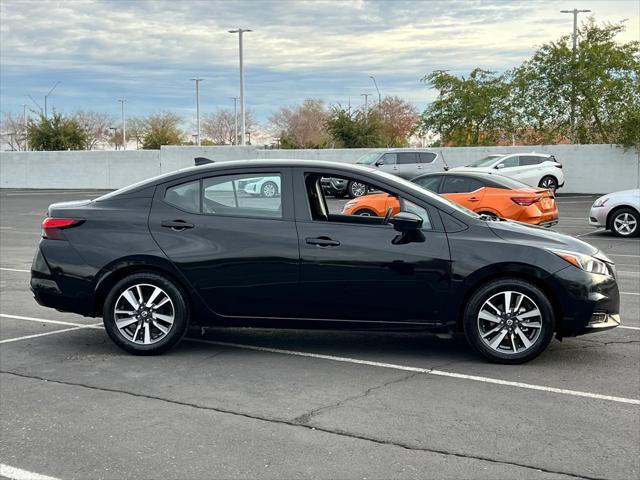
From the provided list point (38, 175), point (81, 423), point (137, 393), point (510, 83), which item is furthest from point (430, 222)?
point (38, 175)

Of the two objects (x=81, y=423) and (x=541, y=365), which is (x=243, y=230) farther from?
(x=541, y=365)

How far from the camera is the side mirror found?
257 inches

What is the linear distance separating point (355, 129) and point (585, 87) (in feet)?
43.8

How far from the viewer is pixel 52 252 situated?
6.98m

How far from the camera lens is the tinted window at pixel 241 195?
689 centimetres

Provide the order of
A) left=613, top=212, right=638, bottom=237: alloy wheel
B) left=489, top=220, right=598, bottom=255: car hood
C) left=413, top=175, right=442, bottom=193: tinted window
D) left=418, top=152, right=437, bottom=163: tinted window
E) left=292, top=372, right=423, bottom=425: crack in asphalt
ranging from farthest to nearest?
left=418, top=152, right=437, bottom=163: tinted window, left=613, top=212, right=638, bottom=237: alloy wheel, left=413, top=175, right=442, bottom=193: tinted window, left=489, top=220, right=598, bottom=255: car hood, left=292, top=372, right=423, bottom=425: crack in asphalt

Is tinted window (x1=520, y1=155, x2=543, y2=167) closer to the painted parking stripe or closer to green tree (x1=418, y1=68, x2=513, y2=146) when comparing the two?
green tree (x1=418, y1=68, x2=513, y2=146)

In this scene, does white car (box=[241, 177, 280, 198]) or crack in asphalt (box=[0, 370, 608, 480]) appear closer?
crack in asphalt (box=[0, 370, 608, 480])

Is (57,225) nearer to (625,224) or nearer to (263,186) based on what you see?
(263,186)

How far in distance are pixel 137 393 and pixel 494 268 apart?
9.56ft

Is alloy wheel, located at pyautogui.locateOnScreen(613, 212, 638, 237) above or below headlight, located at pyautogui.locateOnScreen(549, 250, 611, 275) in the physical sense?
below

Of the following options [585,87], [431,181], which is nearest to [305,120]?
[585,87]

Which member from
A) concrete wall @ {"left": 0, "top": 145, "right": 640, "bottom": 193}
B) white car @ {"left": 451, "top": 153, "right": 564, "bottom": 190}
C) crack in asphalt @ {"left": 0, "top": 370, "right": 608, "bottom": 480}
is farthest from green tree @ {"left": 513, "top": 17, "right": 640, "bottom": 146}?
crack in asphalt @ {"left": 0, "top": 370, "right": 608, "bottom": 480}

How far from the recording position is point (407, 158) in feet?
100
